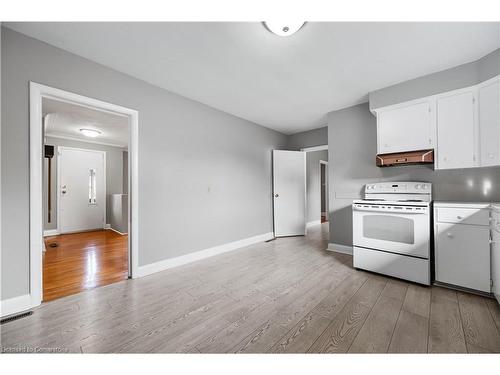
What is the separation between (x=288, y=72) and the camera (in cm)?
236

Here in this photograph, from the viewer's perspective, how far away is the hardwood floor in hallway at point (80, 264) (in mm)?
2219

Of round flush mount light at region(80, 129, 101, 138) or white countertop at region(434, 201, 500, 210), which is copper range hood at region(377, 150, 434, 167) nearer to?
white countertop at region(434, 201, 500, 210)

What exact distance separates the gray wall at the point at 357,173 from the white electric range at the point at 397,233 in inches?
7.1

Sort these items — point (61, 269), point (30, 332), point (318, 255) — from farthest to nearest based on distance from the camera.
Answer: point (318, 255), point (61, 269), point (30, 332)

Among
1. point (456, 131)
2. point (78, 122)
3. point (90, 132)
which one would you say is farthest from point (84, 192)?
point (456, 131)

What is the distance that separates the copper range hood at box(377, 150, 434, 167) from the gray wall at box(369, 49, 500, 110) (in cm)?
66

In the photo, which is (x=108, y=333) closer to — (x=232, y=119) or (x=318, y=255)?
(x=318, y=255)

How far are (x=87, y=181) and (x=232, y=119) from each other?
14.6ft

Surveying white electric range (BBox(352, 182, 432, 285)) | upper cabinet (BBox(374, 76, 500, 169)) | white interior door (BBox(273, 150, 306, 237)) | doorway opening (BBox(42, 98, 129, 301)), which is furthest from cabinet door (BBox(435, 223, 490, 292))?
doorway opening (BBox(42, 98, 129, 301))

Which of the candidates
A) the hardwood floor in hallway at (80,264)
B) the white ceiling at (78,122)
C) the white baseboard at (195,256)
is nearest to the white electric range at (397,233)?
the white baseboard at (195,256)

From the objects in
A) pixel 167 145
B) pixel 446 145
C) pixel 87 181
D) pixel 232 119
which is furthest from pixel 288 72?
pixel 87 181

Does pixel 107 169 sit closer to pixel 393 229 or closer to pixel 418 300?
pixel 393 229

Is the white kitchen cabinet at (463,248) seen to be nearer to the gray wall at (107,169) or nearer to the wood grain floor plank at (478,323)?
the wood grain floor plank at (478,323)

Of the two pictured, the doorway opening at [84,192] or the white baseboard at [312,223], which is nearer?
the doorway opening at [84,192]
